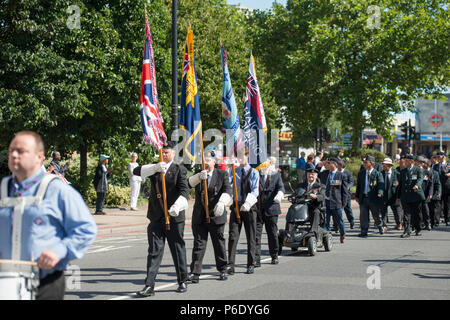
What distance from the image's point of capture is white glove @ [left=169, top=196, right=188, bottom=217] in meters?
7.52

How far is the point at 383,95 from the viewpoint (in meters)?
31.3

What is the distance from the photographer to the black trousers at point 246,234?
30.3 ft

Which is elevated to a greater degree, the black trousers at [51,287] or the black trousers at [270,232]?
the black trousers at [51,287]

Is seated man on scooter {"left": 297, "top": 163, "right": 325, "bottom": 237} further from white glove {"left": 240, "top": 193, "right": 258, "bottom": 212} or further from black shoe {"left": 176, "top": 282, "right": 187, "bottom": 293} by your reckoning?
black shoe {"left": 176, "top": 282, "right": 187, "bottom": 293}

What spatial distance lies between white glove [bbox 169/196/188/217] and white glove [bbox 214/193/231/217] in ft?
2.90

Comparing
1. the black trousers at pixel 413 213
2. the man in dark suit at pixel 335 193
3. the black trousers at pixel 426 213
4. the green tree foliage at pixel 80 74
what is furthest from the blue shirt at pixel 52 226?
the green tree foliage at pixel 80 74

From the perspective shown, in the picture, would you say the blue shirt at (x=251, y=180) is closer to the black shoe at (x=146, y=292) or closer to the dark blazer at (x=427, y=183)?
→ the black shoe at (x=146, y=292)

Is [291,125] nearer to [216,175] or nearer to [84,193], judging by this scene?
[84,193]

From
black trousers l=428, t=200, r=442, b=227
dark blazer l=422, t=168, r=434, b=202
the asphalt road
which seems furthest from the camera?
black trousers l=428, t=200, r=442, b=227

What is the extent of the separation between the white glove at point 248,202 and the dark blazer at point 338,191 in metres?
4.26

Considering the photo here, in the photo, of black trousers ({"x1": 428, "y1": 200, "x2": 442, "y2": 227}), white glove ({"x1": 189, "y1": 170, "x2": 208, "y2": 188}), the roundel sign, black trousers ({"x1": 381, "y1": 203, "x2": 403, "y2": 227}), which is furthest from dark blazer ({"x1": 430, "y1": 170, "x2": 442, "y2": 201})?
the roundel sign

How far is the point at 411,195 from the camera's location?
14898mm
